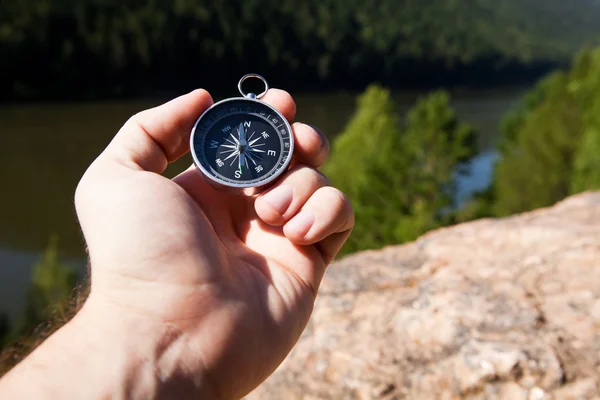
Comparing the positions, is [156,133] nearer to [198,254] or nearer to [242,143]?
[242,143]

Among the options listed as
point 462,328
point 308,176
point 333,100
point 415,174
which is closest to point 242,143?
point 308,176

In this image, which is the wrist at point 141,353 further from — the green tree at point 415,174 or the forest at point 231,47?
Answer: the forest at point 231,47

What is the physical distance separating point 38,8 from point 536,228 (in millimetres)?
44800

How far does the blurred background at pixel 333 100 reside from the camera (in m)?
15.3

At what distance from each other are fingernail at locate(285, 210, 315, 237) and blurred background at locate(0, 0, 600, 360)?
3.14 ft

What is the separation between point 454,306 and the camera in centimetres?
250

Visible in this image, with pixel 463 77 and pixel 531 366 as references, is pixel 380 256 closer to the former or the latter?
pixel 531 366

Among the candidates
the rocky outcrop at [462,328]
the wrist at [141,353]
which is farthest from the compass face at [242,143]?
the rocky outcrop at [462,328]

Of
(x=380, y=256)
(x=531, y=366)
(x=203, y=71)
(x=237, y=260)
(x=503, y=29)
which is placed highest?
(x=237, y=260)

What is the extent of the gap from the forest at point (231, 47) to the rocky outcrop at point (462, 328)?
38742 mm

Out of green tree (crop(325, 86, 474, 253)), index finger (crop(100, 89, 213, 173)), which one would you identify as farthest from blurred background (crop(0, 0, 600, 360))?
index finger (crop(100, 89, 213, 173))

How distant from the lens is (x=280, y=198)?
184 cm

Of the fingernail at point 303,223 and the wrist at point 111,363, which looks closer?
the wrist at point 111,363

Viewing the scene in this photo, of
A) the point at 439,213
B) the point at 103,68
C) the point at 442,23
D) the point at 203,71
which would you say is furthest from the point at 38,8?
the point at 442,23
